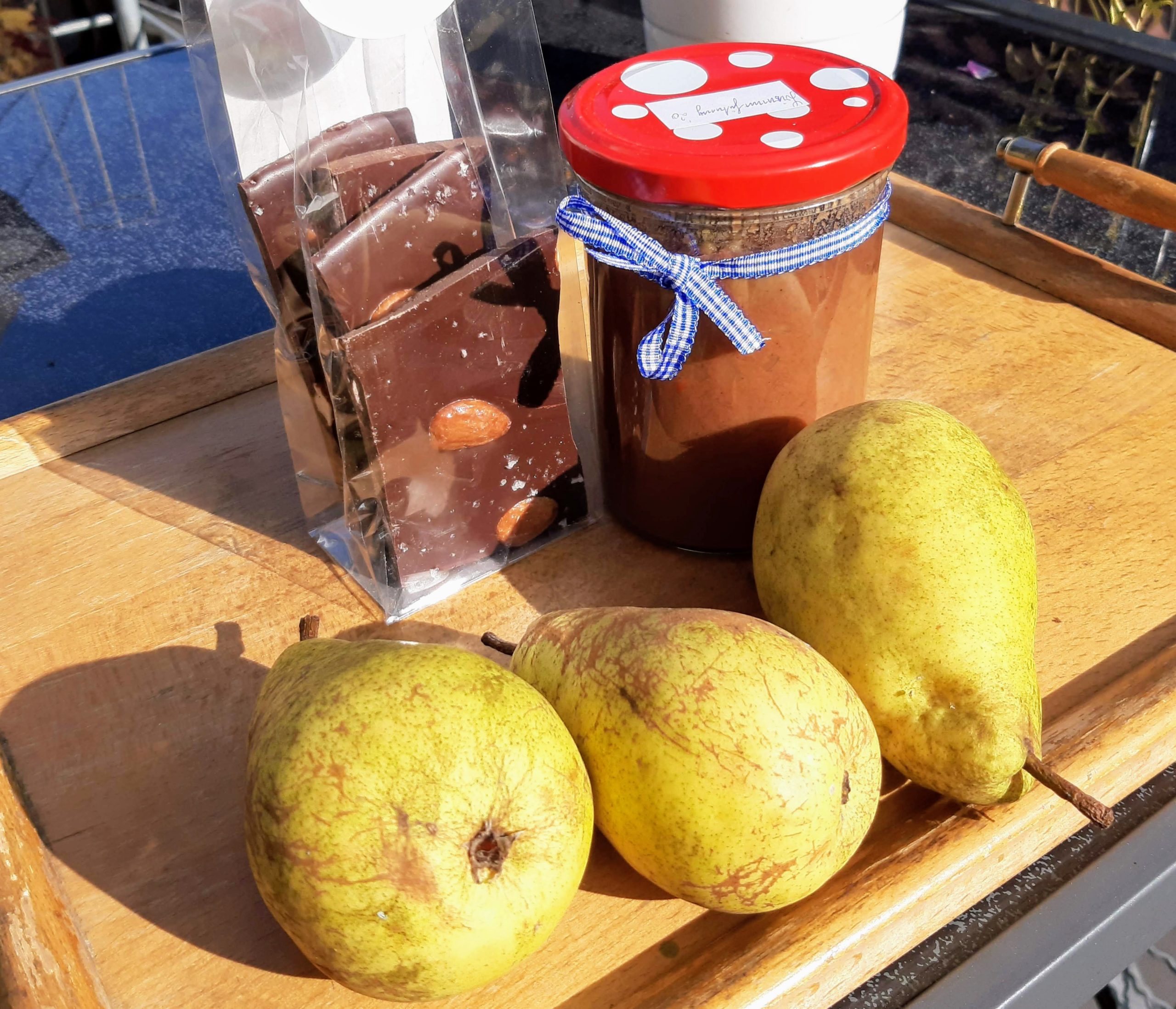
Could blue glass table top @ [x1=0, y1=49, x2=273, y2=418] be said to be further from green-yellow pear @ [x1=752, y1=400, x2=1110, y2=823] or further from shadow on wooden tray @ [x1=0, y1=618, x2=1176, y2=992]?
green-yellow pear @ [x1=752, y1=400, x2=1110, y2=823]

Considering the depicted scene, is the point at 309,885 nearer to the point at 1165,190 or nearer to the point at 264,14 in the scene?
the point at 264,14

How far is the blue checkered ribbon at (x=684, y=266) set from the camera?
49 centimetres

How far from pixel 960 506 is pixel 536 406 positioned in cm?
22

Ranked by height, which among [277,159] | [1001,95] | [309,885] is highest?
[277,159]

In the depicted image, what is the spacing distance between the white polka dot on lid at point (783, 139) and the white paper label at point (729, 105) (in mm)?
26

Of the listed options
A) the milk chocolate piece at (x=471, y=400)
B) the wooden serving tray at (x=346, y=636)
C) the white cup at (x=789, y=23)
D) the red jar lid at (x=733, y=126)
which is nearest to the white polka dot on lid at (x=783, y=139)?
the red jar lid at (x=733, y=126)

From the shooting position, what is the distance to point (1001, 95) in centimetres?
133

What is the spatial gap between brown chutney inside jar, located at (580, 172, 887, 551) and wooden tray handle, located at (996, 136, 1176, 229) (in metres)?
0.30

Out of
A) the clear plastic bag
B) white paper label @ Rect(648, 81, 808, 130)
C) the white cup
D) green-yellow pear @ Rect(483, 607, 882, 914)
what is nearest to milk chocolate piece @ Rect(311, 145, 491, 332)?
the clear plastic bag

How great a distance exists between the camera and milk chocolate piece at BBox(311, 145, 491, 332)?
50cm

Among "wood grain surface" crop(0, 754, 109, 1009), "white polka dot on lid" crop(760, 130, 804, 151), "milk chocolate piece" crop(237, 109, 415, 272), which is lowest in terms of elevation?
"wood grain surface" crop(0, 754, 109, 1009)

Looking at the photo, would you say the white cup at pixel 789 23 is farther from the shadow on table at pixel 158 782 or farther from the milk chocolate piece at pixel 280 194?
the shadow on table at pixel 158 782

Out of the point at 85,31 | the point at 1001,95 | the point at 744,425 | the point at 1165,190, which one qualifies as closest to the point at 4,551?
the point at 744,425

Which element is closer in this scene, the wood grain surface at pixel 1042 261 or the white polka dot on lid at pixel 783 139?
the white polka dot on lid at pixel 783 139
